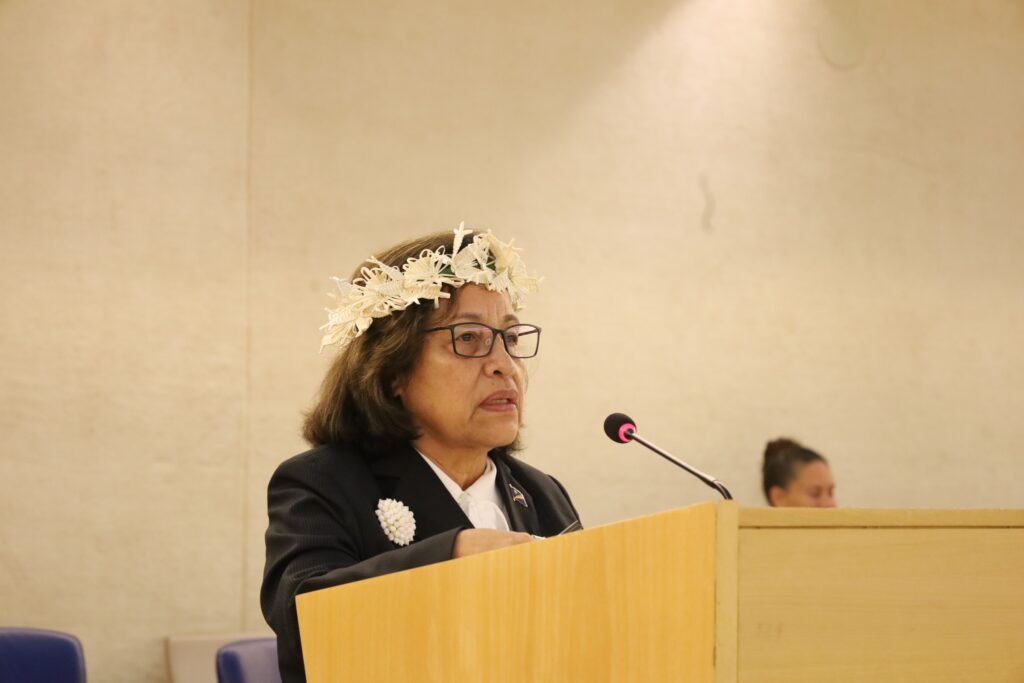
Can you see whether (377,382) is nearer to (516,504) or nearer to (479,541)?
(516,504)

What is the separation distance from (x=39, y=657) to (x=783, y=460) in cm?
323

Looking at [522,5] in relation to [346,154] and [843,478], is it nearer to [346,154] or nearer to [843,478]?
[346,154]

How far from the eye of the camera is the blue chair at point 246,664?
301cm

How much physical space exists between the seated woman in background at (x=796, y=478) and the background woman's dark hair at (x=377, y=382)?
3074 millimetres

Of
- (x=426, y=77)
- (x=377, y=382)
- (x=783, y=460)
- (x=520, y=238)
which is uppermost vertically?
(x=426, y=77)

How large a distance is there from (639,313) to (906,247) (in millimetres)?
1643

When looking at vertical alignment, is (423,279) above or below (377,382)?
above

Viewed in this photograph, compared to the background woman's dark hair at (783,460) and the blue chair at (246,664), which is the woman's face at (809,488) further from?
the blue chair at (246,664)

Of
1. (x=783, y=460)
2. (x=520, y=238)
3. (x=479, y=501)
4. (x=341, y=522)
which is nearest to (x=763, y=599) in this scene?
(x=341, y=522)

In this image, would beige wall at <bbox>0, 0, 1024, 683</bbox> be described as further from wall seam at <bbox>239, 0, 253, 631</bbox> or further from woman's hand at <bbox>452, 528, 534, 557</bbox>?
woman's hand at <bbox>452, 528, 534, 557</bbox>

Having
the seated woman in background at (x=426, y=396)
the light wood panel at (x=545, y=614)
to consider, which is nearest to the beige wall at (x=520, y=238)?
the seated woman in background at (x=426, y=396)

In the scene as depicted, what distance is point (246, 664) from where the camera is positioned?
9.93ft

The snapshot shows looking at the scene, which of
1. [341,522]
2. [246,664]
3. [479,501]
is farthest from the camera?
[246,664]

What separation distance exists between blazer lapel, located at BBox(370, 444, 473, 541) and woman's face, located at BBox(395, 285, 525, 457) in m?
0.09
